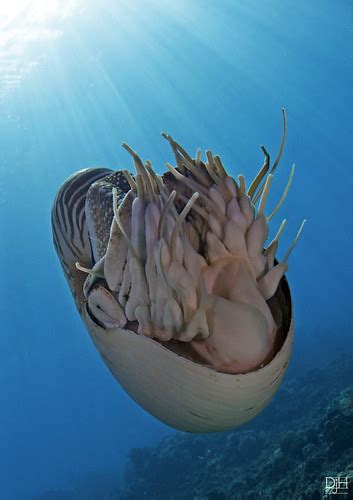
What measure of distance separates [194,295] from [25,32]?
2190 centimetres

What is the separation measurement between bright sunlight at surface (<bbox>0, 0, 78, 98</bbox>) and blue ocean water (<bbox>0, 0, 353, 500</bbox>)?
7 centimetres

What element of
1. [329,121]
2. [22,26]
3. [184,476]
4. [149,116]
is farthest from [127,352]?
[329,121]

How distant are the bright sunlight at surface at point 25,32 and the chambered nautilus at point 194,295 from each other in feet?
64.7

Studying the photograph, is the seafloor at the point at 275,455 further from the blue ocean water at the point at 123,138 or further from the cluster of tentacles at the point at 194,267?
the blue ocean water at the point at 123,138

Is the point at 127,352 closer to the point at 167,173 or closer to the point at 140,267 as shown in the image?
the point at 140,267

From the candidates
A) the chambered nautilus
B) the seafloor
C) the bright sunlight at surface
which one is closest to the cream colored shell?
the chambered nautilus

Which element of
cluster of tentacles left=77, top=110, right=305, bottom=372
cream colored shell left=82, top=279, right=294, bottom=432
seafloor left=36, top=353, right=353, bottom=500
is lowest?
seafloor left=36, top=353, right=353, bottom=500

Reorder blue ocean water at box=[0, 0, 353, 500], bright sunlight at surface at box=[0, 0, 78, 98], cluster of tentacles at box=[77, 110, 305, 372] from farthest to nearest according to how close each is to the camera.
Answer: blue ocean water at box=[0, 0, 353, 500] → bright sunlight at surface at box=[0, 0, 78, 98] → cluster of tentacles at box=[77, 110, 305, 372]

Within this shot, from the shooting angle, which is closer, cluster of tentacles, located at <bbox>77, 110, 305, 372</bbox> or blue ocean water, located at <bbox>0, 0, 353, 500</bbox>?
cluster of tentacles, located at <bbox>77, 110, 305, 372</bbox>

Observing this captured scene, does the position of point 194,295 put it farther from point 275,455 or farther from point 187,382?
point 275,455

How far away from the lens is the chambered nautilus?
1.32m

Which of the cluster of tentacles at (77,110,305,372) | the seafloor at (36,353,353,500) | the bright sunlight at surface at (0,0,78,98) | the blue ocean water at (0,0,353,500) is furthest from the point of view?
the blue ocean water at (0,0,353,500)

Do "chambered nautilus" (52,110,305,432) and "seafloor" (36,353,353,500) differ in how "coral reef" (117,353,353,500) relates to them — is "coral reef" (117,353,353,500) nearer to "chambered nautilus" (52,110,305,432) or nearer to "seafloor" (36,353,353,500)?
"seafloor" (36,353,353,500)

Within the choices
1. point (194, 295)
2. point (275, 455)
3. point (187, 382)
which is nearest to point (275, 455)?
point (275, 455)
